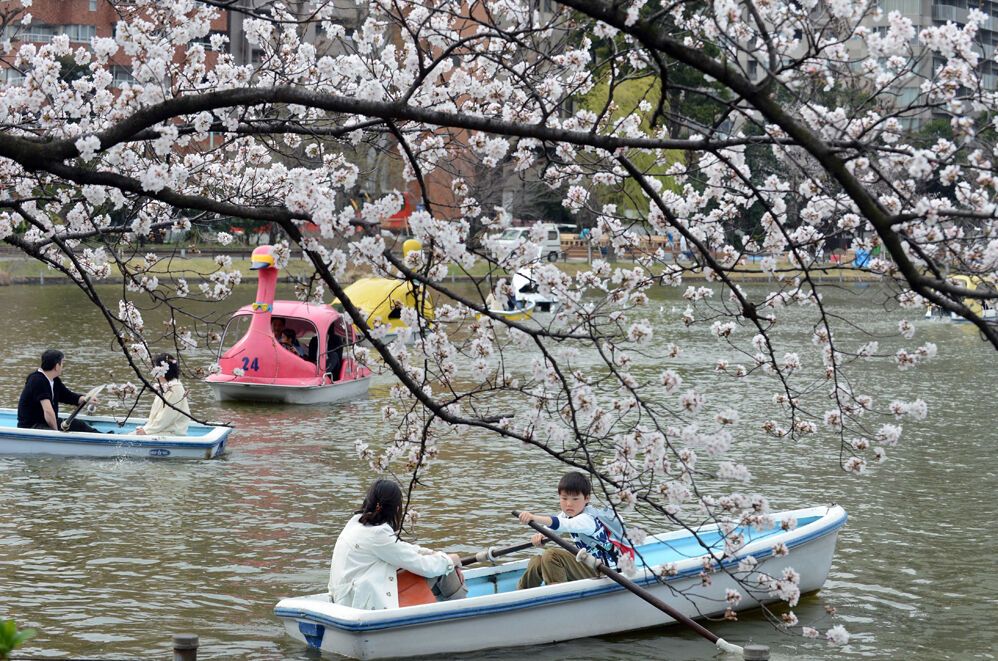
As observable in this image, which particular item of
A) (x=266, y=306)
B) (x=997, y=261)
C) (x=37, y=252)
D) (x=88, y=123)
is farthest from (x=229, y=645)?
(x=266, y=306)

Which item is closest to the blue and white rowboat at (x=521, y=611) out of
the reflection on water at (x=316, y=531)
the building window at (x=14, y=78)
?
the reflection on water at (x=316, y=531)

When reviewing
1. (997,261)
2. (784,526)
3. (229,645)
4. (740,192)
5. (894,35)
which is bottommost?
(229,645)

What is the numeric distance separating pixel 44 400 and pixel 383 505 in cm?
769

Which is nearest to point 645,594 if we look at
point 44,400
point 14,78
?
point 44,400

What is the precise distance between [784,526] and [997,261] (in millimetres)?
2654

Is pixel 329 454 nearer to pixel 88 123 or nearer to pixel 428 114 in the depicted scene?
pixel 88 123

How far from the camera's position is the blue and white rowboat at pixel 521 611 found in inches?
337

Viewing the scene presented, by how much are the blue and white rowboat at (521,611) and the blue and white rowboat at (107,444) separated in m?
6.45

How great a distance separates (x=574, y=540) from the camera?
9289 mm

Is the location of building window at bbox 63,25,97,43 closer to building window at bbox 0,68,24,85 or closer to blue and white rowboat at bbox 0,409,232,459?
building window at bbox 0,68,24,85

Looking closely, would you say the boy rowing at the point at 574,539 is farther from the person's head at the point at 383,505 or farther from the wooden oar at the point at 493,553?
the person's head at the point at 383,505

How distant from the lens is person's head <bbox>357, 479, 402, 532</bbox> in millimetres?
8438

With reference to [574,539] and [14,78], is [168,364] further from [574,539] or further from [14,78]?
[14,78]

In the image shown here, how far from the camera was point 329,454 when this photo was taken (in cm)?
1631
